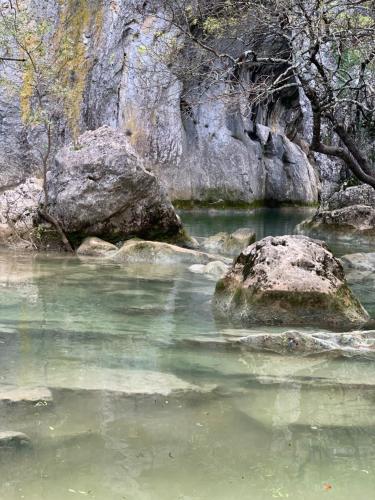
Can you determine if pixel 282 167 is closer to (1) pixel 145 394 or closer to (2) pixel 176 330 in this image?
(2) pixel 176 330

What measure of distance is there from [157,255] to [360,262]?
11.4 feet

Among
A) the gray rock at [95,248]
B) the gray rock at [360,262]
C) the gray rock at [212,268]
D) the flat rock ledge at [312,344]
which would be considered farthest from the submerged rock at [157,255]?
the flat rock ledge at [312,344]

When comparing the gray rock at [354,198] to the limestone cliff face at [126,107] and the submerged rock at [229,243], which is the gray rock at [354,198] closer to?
the limestone cliff face at [126,107]

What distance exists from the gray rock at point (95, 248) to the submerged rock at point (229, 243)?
82.5 inches

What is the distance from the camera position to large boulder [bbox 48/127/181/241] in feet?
36.8

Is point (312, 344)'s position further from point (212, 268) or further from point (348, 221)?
point (348, 221)

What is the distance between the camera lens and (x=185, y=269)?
9.90m

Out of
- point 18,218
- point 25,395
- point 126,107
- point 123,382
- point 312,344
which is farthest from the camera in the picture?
point 126,107

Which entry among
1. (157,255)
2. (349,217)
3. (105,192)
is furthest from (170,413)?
(349,217)

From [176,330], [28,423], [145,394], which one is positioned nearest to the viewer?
[28,423]

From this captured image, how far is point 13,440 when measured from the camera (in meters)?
3.41

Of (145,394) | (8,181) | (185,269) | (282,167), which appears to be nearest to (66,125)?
(8,181)

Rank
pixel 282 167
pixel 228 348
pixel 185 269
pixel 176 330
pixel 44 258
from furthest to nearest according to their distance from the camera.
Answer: pixel 282 167, pixel 44 258, pixel 185 269, pixel 176 330, pixel 228 348

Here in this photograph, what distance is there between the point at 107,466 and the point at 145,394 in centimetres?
107
